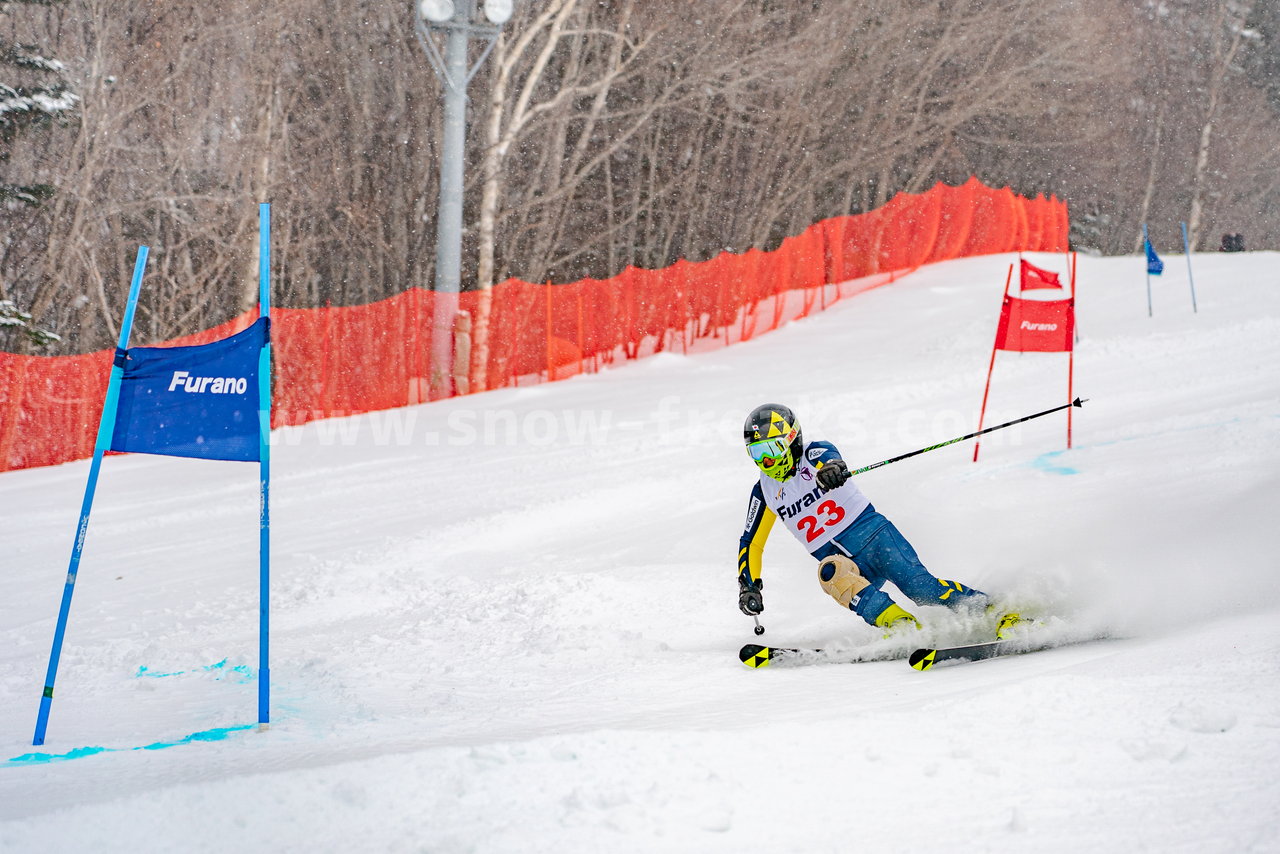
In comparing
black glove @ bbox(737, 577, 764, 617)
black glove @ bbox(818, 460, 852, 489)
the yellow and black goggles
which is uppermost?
the yellow and black goggles

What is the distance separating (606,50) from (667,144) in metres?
3.15

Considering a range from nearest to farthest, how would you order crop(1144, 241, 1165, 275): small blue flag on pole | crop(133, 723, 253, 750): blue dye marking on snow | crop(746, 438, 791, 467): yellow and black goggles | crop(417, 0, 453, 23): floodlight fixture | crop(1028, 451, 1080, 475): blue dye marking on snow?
crop(133, 723, 253, 750): blue dye marking on snow → crop(746, 438, 791, 467): yellow and black goggles → crop(1028, 451, 1080, 475): blue dye marking on snow → crop(417, 0, 453, 23): floodlight fixture → crop(1144, 241, 1165, 275): small blue flag on pole

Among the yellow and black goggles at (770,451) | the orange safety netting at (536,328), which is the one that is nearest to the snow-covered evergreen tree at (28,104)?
the orange safety netting at (536,328)

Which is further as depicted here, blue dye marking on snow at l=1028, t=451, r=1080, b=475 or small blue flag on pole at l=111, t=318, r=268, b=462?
blue dye marking on snow at l=1028, t=451, r=1080, b=475

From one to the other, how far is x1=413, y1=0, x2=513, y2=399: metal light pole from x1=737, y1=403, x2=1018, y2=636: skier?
1108cm

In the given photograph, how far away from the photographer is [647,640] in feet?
21.5

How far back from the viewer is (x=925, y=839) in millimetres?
3168

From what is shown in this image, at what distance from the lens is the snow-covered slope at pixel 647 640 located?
3.38 m

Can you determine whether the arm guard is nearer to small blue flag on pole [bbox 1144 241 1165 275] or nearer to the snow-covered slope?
the snow-covered slope

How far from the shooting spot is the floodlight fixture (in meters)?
16.0

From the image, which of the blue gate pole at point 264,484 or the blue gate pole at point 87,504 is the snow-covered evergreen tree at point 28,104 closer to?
the blue gate pole at point 87,504

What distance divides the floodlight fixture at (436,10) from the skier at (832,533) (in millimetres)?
11942

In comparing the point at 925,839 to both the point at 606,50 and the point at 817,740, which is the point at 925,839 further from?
the point at 606,50

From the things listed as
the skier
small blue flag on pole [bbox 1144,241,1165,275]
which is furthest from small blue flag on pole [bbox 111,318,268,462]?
small blue flag on pole [bbox 1144,241,1165,275]
